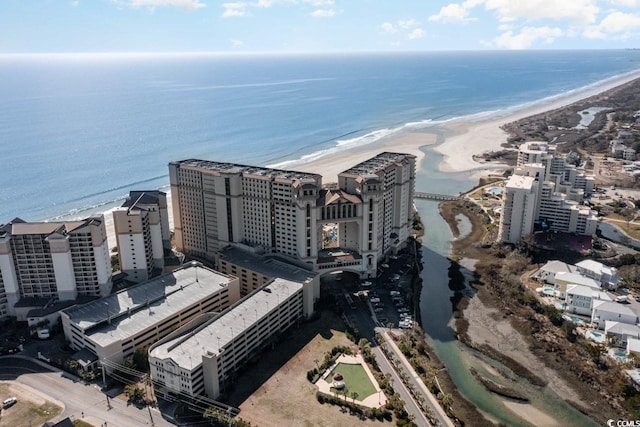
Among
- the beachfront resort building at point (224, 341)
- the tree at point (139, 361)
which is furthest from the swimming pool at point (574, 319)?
the tree at point (139, 361)

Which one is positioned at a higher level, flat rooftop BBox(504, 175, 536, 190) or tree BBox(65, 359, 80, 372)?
flat rooftop BBox(504, 175, 536, 190)

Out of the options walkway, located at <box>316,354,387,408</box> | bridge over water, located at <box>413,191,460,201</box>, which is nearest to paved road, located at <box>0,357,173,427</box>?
walkway, located at <box>316,354,387,408</box>

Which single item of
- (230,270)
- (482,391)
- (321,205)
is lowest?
(482,391)

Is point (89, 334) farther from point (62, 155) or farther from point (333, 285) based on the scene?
point (62, 155)

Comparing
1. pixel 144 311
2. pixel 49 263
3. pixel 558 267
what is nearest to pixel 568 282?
pixel 558 267

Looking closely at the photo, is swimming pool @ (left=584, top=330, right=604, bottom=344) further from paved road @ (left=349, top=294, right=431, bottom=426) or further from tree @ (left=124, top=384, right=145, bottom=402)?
tree @ (left=124, top=384, right=145, bottom=402)

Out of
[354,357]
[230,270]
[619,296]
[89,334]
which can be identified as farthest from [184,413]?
[619,296]

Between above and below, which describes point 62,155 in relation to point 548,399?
above
